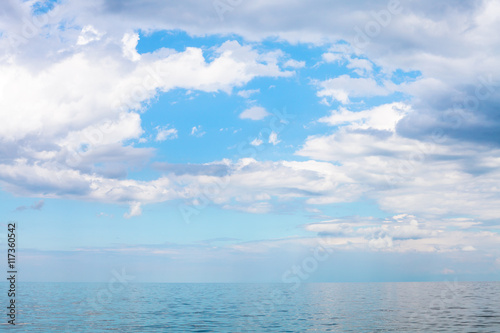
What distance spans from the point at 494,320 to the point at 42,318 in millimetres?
71505

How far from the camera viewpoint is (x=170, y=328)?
57.4 m

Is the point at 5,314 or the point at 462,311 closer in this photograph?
the point at 5,314

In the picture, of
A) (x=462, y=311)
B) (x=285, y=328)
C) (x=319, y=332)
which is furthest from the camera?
(x=462, y=311)

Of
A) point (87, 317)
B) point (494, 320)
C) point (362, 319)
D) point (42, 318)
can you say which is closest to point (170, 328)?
point (87, 317)

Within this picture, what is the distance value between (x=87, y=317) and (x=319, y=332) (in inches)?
1562

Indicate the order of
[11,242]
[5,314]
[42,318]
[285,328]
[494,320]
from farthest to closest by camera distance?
[5,314]
[42,318]
[494,320]
[285,328]
[11,242]

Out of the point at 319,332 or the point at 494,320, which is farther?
the point at 494,320

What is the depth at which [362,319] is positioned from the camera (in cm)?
6500

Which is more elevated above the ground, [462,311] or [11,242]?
[11,242]

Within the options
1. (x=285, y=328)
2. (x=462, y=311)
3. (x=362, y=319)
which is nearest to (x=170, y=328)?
(x=285, y=328)

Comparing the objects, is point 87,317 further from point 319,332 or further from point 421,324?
point 421,324

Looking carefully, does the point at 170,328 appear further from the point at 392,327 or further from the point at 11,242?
the point at 392,327

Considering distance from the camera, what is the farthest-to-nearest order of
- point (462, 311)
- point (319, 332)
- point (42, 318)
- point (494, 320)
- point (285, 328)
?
point (462, 311) → point (42, 318) → point (494, 320) → point (285, 328) → point (319, 332)

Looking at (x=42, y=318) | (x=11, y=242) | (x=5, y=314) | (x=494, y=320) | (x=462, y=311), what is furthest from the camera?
(x=462, y=311)
